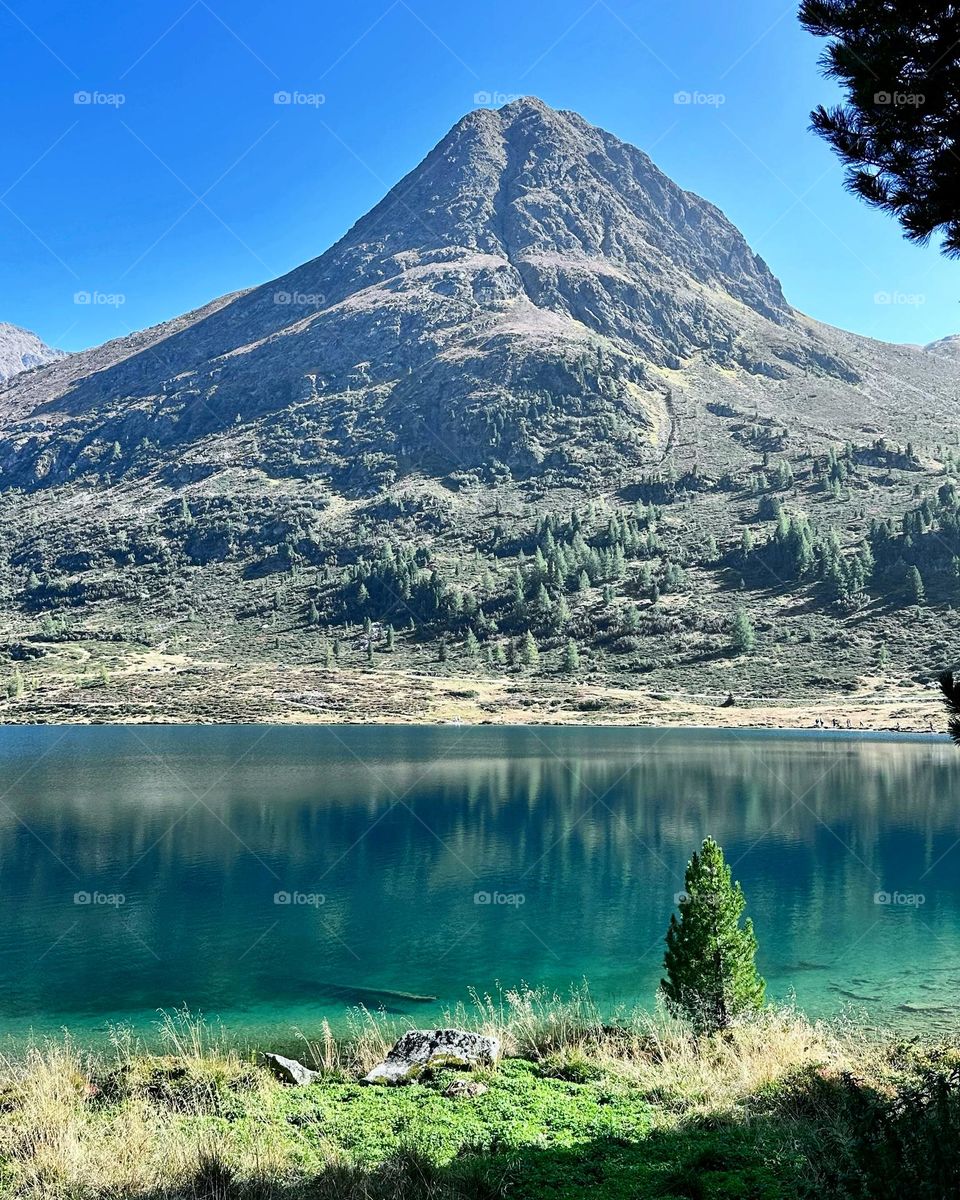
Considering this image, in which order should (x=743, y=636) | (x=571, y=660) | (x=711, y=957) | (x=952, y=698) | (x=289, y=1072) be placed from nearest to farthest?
1. (x=952, y=698)
2. (x=289, y=1072)
3. (x=711, y=957)
4. (x=743, y=636)
5. (x=571, y=660)

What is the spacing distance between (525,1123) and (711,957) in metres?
7.39

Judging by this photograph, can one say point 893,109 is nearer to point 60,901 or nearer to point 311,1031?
point 311,1031

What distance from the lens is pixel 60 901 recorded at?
110 feet

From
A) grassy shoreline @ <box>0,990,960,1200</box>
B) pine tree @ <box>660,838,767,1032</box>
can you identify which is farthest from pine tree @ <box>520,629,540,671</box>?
grassy shoreline @ <box>0,990,960,1200</box>

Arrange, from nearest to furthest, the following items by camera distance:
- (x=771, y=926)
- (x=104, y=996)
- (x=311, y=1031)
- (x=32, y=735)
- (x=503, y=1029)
Answer: 1. (x=503, y=1029)
2. (x=311, y=1031)
3. (x=104, y=996)
4. (x=771, y=926)
5. (x=32, y=735)

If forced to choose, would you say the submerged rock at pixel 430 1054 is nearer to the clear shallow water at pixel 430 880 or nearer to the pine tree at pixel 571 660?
the clear shallow water at pixel 430 880

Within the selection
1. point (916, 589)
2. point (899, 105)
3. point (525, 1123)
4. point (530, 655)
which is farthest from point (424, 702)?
point (899, 105)

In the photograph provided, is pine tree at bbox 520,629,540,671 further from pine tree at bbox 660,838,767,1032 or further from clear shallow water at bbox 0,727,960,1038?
pine tree at bbox 660,838,767,1032

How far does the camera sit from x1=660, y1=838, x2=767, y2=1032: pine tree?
17047mm

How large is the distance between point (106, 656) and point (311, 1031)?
154643 millimetres

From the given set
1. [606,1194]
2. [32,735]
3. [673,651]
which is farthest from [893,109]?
[673,651]

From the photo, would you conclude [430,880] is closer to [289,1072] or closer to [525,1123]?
[289,1072]

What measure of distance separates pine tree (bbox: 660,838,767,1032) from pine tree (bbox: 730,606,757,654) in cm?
13274

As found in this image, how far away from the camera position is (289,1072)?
14.4 meters
